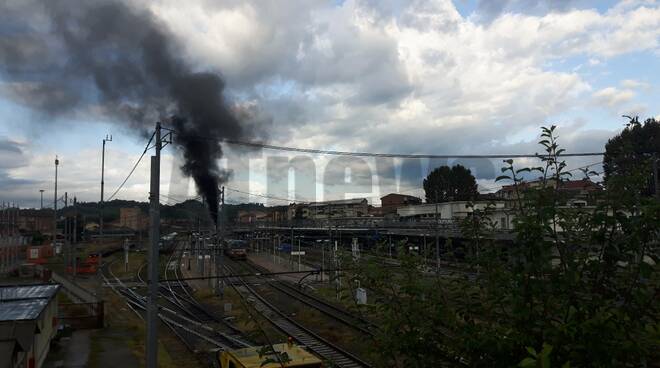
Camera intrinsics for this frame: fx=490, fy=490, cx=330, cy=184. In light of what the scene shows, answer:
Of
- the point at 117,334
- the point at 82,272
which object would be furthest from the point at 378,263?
the point at 82,272

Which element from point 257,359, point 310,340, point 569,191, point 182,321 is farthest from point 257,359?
point 182,321

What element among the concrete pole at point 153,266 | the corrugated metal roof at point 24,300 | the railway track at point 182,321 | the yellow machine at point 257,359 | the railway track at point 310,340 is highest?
the concrete pole at point 153,266

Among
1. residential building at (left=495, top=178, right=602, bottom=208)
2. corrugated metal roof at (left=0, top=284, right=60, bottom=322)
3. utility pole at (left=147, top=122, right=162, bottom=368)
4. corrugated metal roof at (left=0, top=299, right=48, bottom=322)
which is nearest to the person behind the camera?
residential building at (left=495, top=178, right=602, bottom=208)

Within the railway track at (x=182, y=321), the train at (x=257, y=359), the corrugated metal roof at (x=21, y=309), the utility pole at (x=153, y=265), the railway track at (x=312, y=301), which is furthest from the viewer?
the railway track at (x=312, y=301)

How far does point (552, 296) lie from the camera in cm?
257

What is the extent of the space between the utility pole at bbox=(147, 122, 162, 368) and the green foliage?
783 centimetres

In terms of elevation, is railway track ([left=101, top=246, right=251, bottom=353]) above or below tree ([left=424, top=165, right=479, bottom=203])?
below

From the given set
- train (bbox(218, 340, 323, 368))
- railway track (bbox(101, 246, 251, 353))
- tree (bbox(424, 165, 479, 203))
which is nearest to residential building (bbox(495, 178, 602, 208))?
train (bbox(218, 340, 323, 368))

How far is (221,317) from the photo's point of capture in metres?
23.4

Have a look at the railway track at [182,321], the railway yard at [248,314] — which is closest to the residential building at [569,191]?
the railway yard at [248,314]

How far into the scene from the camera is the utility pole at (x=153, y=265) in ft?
32.3

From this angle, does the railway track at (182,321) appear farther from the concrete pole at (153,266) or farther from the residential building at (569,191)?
the residential building at (569,191)

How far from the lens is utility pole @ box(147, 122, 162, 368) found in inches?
388

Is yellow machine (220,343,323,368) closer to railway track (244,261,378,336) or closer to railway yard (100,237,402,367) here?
railway yard (100,237,402,367)
